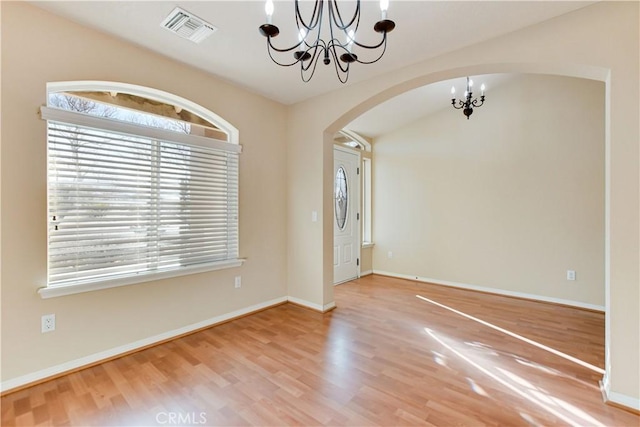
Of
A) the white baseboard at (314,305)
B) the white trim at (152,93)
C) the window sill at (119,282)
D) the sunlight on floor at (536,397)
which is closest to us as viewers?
the sunlight on floor at (536,397)

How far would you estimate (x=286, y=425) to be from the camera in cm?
166

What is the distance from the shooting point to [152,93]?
2672mm

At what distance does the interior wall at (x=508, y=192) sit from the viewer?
3.69 metres

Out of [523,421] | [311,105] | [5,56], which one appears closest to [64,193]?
[5,56]

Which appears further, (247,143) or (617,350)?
(247,143)

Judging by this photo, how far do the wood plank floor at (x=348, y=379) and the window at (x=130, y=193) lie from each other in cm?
78

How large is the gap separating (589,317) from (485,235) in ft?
5.05

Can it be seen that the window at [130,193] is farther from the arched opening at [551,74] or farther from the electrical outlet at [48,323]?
the arched opening at [551,74]

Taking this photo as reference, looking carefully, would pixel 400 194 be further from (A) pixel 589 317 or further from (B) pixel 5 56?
(B) pixel 5 56

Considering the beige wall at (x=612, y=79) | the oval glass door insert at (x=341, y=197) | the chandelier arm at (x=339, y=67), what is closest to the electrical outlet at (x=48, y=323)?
the chandelier arm at (x=339, y=67)

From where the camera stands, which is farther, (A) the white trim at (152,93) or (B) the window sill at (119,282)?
(A) the white trim at (152,93)

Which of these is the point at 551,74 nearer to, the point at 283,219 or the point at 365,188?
the point at 283,219

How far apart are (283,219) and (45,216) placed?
2414mm

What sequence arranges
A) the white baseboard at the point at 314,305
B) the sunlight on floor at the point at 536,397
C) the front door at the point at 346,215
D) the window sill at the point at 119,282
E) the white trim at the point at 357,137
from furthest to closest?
the white trim at the point at 357,137 → the front door at the point at 346,215 → the white baseboard at the point at 314,305 → the window sill at the point at 119,282 → the sunlight on floor at the point at 536,397
